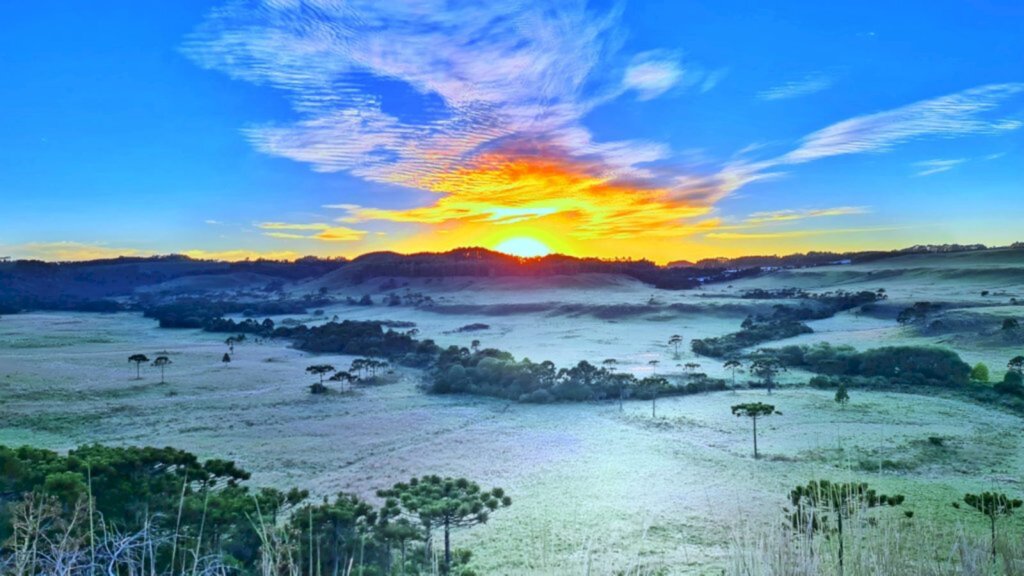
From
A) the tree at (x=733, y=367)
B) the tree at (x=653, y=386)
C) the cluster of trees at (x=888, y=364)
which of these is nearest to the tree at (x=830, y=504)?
the tree at (x=653, y=386)

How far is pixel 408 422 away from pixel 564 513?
2270 centimetres

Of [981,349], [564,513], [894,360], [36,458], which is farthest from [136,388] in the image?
[981,349]

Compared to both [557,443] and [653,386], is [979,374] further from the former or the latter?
[557,443]

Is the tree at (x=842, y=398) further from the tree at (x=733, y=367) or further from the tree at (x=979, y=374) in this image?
the tree at (x=979, y=374)

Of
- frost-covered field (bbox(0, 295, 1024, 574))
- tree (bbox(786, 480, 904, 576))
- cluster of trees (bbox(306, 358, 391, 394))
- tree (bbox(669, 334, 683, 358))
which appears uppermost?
tree (bbox(786, 480, 904, 576))

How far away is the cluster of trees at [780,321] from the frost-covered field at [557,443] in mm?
11283

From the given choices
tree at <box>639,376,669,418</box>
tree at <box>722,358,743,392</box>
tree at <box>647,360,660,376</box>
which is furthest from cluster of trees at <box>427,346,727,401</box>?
tree at <box>647,360,660,376</box>

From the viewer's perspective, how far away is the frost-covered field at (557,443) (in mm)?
24359

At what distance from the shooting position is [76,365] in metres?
70.4

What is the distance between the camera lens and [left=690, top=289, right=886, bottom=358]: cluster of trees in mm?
82125

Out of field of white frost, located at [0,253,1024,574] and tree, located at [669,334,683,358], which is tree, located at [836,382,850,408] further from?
tree, located at [669,334,683,358]

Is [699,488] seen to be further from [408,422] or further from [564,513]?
[408,422]

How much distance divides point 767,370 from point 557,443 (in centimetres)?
2648

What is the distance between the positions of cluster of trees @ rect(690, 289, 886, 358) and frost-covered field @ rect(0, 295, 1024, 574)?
1128 centimetres
